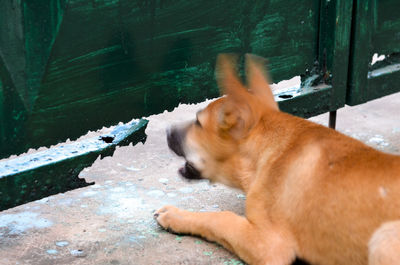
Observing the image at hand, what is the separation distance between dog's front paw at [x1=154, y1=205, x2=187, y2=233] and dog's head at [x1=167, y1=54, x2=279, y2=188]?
23 cm

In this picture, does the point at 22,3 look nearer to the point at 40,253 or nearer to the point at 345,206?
the point at 40,253

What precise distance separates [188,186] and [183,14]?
49.1 inches

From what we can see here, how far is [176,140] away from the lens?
3967mm

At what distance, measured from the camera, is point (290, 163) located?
11.8 feet

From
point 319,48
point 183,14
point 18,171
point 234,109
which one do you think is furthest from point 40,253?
point 319,48

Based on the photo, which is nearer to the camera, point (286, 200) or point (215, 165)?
point (286, 200)

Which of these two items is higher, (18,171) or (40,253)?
(18,171)

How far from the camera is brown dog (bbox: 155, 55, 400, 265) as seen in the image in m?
3.30

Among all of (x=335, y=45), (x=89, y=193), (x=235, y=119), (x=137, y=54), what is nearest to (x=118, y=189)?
(x=89, y=193)

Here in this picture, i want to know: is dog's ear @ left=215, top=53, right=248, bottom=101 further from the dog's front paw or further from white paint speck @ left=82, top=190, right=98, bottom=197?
white paint speck @ left=82, top=190, right=98, bottom=197

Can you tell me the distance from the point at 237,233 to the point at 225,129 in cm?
57

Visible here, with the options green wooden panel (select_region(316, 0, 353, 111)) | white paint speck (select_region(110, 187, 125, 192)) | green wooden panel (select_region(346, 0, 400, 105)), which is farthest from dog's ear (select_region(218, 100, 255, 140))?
green wooden panel (select_region(346, 0, 400, 105))

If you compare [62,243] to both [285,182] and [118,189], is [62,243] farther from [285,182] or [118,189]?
[285,182]


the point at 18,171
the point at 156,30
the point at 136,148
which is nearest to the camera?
the point at 18,171
